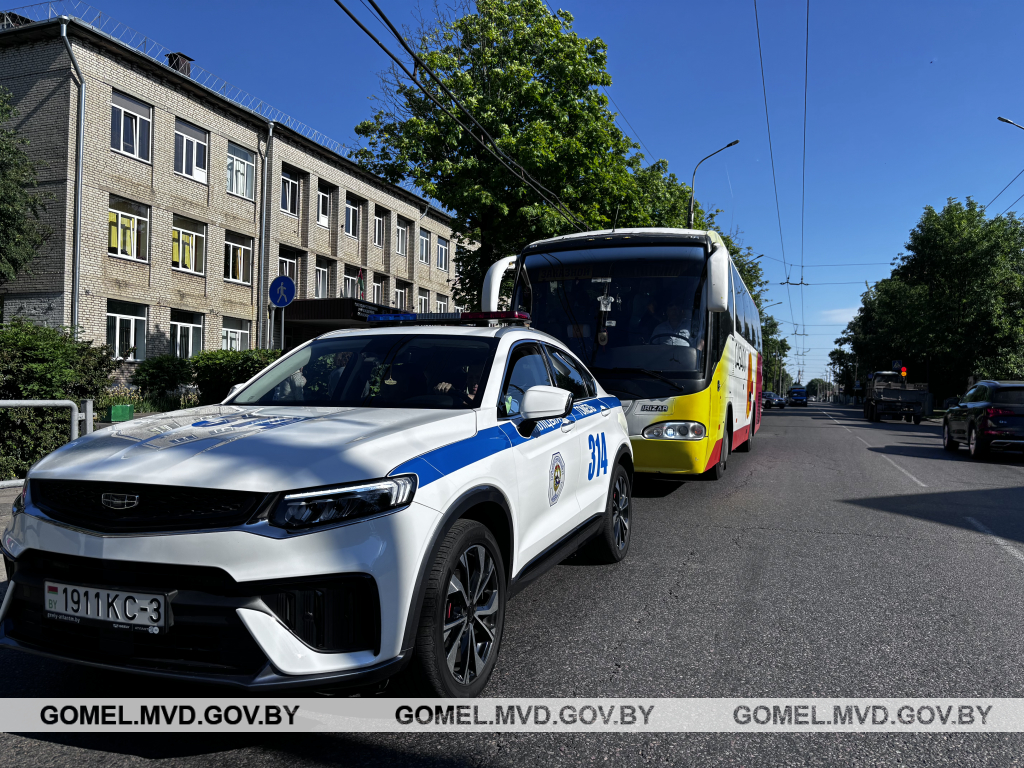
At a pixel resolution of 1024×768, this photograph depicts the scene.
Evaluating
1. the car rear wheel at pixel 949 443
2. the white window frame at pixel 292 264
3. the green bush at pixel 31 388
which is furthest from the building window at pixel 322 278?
the green bush at pixel 31 388

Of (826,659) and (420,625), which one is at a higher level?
(420,625)

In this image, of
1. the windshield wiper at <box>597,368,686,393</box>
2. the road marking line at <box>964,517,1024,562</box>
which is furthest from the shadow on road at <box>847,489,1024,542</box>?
the windshield wiper at <box>597,368,686,393</box>

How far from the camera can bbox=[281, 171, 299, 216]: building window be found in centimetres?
3103

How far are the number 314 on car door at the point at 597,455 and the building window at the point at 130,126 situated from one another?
22.3 metres

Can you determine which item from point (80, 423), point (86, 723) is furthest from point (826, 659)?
point (80, 423)

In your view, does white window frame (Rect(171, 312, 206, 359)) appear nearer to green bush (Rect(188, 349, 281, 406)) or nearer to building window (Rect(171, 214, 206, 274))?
building window (Rect(171, 214, 206, 274))

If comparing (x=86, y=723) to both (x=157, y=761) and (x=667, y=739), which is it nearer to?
(x=157, y=761)

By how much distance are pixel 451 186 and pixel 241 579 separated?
20264 mm

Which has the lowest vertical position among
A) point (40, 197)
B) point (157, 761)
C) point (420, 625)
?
point (157, 761)

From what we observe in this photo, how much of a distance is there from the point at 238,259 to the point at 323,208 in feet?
21.0

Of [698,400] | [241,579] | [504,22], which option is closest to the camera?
[241,579]

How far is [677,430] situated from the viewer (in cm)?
828

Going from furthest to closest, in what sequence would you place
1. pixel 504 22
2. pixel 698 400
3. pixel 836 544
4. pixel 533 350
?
pixel 504 22
pixel 698 400
pixel 836 544
pixel 533 350

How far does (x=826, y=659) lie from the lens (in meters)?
3.89
